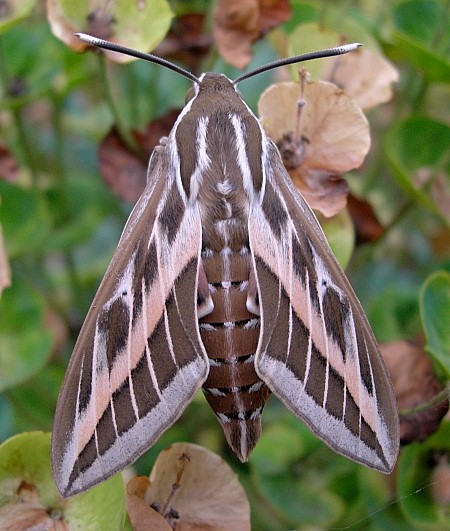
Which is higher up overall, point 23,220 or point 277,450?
point 23,220

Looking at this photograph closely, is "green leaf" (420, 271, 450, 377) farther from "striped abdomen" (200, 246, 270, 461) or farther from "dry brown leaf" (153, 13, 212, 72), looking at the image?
"dry brown leaf" (153, 13, 212, 72)

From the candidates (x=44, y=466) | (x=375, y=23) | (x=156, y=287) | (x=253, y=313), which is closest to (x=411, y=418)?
(x=253, y=313)

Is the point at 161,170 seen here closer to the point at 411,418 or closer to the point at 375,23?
the point at 411,418

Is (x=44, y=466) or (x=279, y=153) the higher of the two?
(x=279, y=153)

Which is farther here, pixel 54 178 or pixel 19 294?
pixel 54 178

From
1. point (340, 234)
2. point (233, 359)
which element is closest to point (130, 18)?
point (340, 234)

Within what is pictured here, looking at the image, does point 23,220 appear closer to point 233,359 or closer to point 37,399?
point 37,399
